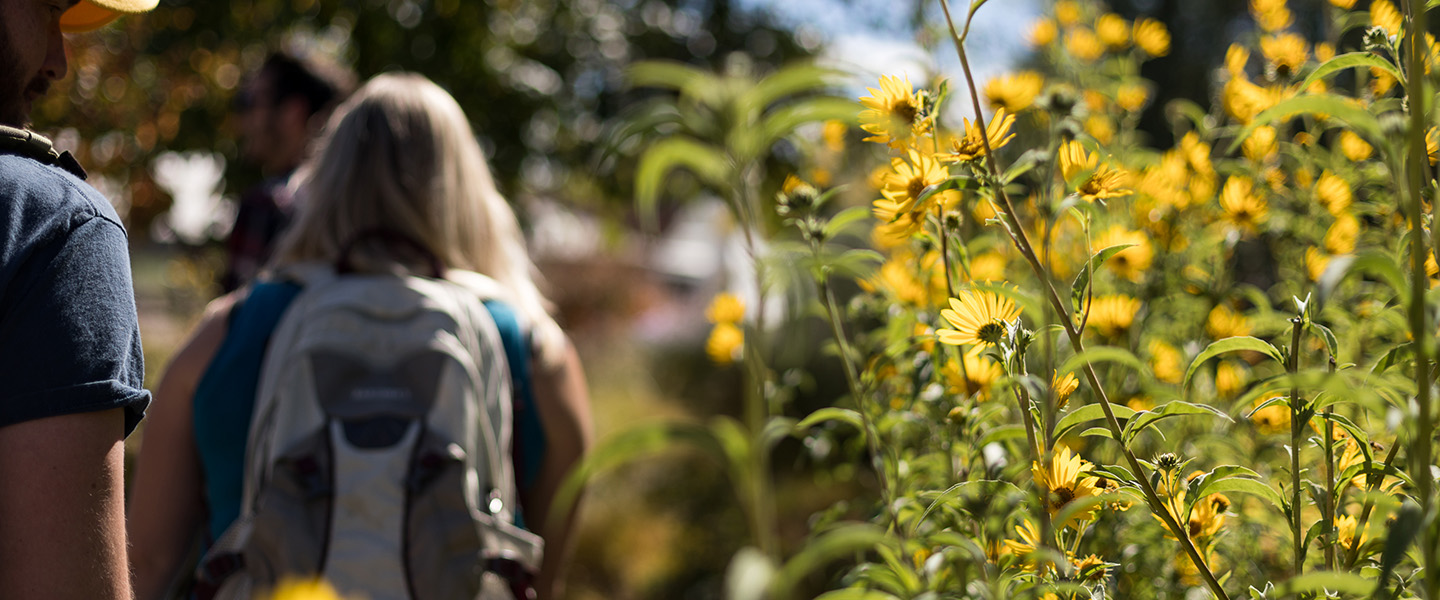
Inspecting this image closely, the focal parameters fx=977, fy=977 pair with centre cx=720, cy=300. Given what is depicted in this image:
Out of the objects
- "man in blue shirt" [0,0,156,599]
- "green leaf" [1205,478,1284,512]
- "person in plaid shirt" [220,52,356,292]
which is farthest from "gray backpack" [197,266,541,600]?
"person in plaid shirt" [220,52,356,292]

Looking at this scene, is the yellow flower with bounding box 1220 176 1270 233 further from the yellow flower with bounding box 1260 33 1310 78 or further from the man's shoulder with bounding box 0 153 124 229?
the man's shoulder with bounding box 0 153 124 229

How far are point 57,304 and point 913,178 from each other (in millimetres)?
863

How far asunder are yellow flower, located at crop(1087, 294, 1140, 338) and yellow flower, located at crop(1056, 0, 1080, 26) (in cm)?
93

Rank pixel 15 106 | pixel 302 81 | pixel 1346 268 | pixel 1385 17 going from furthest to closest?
1. pixel 302 81
2. pixel 1385 17
3. pixel 15 106
4. pixel 1346 268

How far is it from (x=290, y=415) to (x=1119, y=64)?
183 centimetres

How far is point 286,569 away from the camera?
154 centimetres

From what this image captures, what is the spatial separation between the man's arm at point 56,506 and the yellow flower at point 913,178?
0.83m

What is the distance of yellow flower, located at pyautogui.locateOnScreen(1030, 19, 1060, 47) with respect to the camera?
92.6 inches

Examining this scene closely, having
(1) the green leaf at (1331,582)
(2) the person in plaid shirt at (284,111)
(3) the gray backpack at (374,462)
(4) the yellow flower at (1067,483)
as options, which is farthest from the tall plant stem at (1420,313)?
(2) the person in plaid shirt at (284,111)

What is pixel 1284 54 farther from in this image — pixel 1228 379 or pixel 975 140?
pixel 975 140

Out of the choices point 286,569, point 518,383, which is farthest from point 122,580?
point 518,383

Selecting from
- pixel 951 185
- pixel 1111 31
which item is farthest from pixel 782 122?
pixel 1111 31

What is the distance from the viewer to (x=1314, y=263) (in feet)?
5.41

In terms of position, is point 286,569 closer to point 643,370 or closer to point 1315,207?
point 1315,207
